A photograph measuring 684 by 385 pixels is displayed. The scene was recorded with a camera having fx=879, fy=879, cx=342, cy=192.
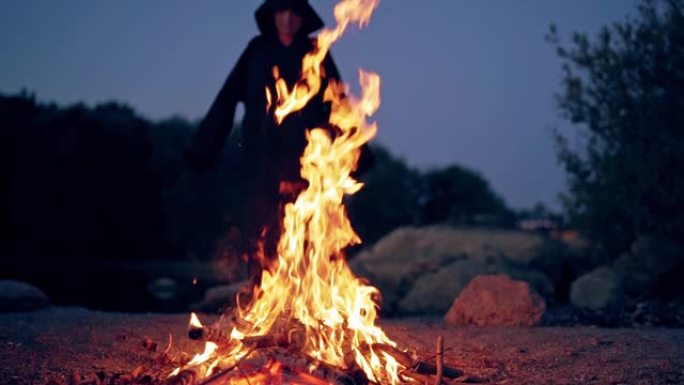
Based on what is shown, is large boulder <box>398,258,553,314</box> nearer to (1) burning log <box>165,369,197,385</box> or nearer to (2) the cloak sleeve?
(2) the cloak sleeve

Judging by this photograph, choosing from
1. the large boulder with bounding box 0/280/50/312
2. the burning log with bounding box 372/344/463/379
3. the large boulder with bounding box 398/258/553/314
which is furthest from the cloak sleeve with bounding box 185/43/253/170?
the large boulder with bounding box 398/258/553/314

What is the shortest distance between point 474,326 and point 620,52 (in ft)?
20.5

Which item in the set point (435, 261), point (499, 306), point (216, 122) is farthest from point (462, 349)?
point (435, 261)

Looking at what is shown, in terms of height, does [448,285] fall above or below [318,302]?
above

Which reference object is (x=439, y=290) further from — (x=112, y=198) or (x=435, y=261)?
(x=112, y=198)

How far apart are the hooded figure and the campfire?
0.36ft

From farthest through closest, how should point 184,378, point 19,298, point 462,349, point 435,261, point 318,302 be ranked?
1. point 435,261
2. point 19,298
3. point 462,349
4. point 318,302
5. point 184,378

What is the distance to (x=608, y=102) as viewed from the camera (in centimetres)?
1233

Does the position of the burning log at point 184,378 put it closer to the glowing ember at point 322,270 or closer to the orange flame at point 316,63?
the glowing ember at point 322,270

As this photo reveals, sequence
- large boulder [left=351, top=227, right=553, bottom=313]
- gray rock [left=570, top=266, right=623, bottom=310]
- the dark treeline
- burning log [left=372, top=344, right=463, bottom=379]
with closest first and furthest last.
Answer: burning log [left=372, top=344, right=463, bottom=379]
gray rock [left=570, top=266, right=623, bottom=310]
large boulder [left=351, top=227, right=553, bottom=313]
the dark treeline

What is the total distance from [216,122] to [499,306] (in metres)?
2.90

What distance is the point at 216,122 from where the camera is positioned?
6.70 m

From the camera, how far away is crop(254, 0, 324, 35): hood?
21.4 feet

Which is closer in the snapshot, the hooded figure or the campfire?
the campfire
